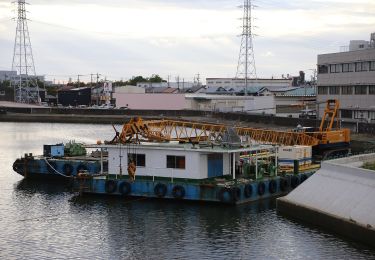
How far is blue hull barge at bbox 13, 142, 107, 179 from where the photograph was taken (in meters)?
42.5

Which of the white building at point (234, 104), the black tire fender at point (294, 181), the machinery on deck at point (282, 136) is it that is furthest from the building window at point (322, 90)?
the black tire fender at point (294, 181)

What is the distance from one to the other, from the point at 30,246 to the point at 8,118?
92725 millimetres

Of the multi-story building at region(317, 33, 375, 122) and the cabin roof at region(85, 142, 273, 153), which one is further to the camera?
the multi-story building at region(317, 33, 375, 122)

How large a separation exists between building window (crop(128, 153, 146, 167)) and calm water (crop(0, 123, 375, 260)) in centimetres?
247

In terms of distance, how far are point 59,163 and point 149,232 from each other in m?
16.0

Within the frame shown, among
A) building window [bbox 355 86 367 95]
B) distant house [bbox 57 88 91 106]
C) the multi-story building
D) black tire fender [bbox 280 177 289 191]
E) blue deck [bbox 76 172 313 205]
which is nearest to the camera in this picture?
blue deck [bbox 76 172 313 205]

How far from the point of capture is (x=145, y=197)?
35438mm

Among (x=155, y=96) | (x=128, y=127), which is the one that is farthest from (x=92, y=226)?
(x=155, y=96)

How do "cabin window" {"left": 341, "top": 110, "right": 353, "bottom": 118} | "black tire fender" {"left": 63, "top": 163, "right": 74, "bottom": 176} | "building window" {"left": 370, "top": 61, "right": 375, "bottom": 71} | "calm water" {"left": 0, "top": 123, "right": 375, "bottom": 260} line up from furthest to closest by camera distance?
1. "cabin window" {"left": 341, "top": 110, "right": 353, "bottom": 118}
2. "building window" {"left": 370, "top": 61, "right": 375, "bottom": 71}
3. "black tire fender" {"left": 63, "top": 163, "right": 74, "bottom": 176}
4. "calm water" {"left": 0, "top": 123, "right": 375, "bottom": 260}

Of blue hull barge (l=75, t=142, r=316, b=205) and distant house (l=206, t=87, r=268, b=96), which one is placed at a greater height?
distant house (l=206, t=87, r=268, b=96)

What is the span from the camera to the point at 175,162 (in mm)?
35500

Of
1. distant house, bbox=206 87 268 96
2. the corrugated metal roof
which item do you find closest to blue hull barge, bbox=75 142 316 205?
the corrugated metal roof

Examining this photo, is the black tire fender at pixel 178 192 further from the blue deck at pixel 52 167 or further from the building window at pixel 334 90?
the building window at pixel 334 90

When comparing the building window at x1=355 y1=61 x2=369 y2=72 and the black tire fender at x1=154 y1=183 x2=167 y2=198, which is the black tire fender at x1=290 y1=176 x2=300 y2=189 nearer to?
the black tire fender at x1=154 y1=183 x2=167 y2=198
